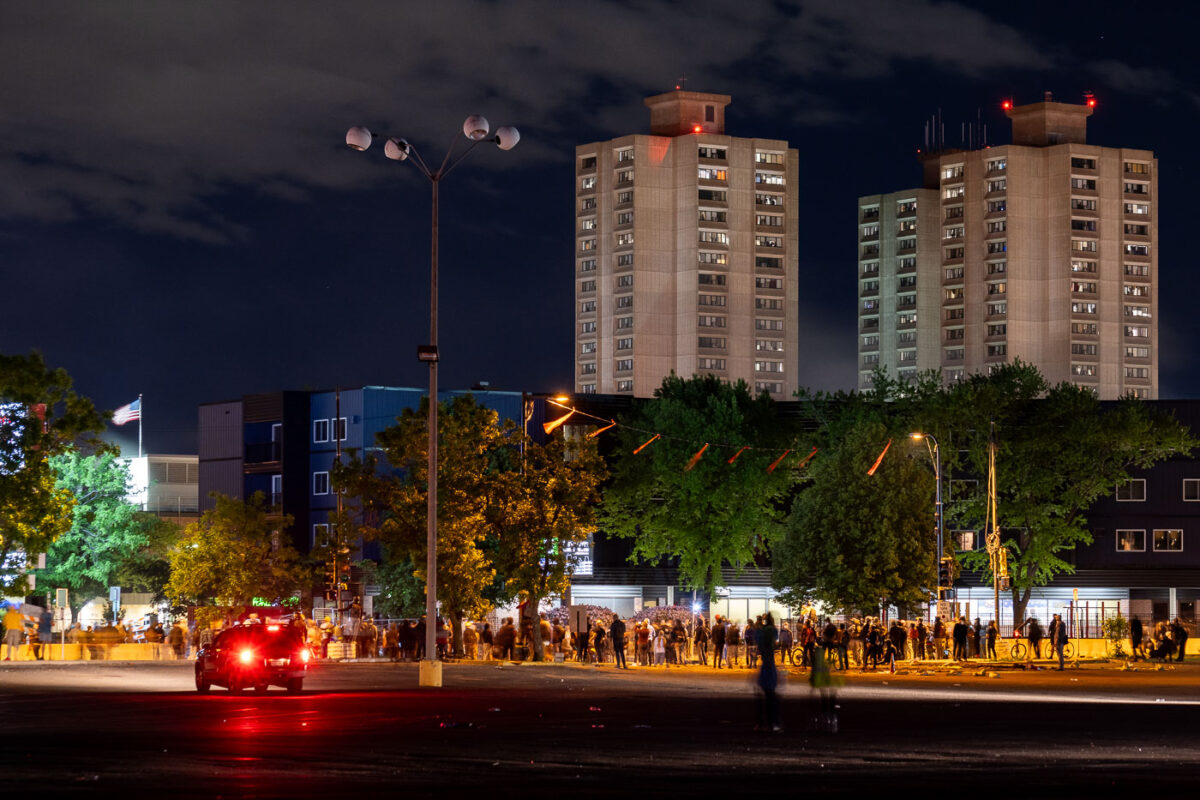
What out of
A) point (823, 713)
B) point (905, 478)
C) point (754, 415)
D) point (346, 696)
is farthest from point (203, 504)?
point (823, 713)

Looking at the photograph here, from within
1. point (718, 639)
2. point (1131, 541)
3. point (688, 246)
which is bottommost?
point (718, 639)

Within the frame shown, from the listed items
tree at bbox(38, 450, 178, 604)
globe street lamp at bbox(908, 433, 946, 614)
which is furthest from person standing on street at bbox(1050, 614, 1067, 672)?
tree at bbox(38, 450, 178, 604)

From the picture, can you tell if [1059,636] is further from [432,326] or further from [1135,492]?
[1135,492]

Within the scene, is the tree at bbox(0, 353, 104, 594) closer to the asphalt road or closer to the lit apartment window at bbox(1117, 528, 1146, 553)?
the asphalt road

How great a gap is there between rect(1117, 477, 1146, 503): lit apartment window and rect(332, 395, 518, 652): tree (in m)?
51.1

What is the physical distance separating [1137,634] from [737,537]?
23009 mm

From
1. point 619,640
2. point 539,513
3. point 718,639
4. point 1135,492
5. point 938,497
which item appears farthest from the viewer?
point 1135,492

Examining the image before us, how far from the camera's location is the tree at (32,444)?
176 feet

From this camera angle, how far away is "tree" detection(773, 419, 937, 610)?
224ft

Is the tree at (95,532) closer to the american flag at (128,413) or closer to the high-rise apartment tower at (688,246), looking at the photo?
the american flag at (128,413)

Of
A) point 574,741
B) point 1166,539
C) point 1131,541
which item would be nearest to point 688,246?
point 1131,541

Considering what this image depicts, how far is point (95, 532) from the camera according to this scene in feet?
295

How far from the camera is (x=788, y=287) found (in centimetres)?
19488

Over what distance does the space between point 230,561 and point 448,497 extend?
70.3 feet
